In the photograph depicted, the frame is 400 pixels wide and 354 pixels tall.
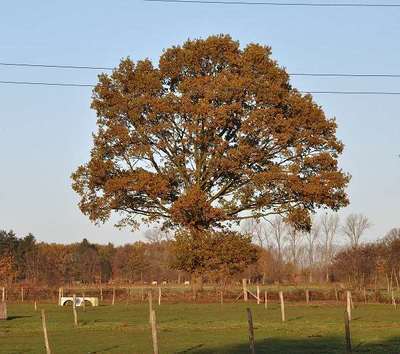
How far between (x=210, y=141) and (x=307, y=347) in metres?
27.9

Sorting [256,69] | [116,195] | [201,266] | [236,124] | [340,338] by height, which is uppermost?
[256,69]

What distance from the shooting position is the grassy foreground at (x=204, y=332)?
22.5 meters

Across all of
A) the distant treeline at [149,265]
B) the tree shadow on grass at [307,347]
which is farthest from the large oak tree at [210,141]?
the tree shadow on grass at [307,347]

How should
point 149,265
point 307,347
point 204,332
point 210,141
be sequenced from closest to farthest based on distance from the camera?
point 307,347 → point 204,332 → point 210,141 → point 149,265

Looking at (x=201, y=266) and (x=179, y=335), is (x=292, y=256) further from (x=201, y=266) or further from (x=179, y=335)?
(x=179, y=335)

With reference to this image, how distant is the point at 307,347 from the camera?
22.3m

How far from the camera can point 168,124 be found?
161 ft

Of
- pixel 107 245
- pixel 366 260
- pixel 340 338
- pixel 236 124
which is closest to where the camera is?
pixel 340 338

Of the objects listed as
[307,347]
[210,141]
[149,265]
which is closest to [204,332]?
[307,347]

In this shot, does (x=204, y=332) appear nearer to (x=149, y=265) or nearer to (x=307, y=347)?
(x=307, y=347)

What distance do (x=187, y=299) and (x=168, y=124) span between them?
1286cm

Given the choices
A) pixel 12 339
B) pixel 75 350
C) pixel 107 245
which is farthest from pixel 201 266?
pixel 107 245

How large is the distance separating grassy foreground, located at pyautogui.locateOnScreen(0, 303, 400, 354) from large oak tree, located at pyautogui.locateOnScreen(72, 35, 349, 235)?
948cm

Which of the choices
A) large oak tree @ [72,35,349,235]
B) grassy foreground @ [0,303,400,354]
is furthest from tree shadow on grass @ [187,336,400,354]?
large oak tree @ [72,35,349,235]
